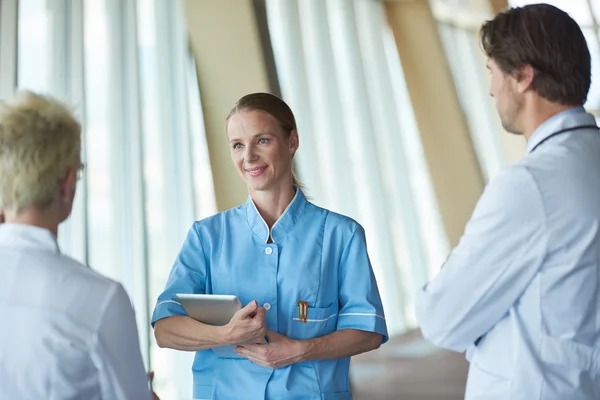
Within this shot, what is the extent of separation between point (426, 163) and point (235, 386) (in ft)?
18.8

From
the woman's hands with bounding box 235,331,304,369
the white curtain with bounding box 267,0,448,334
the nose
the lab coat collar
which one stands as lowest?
the woman's hands with bounding box 235,331,304,369

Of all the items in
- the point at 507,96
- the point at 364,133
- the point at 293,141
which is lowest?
the point at 507,96

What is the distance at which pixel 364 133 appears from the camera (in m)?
6.06

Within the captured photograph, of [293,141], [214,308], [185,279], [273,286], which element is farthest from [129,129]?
[214,308]

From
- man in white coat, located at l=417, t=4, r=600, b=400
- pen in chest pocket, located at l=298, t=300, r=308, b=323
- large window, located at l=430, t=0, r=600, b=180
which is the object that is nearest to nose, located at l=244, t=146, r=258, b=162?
pen in chest pocket, located at l=298, t=300, r=308, b=323

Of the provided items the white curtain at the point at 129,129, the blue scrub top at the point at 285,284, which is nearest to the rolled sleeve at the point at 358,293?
the blue scrub top at the point at 285,284

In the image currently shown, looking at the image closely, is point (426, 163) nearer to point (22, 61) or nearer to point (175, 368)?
point (175, 368)

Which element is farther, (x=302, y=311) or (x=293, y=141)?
(x=293, y=141)

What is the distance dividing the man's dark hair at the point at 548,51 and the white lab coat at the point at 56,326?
98 centimetres

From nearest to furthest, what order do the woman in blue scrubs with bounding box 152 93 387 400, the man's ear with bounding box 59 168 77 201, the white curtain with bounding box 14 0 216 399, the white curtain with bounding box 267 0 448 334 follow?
the man's ear with bounding box 59 168 77 201 → the woman in blue scrubs with bounding box 152 93 387 400 → the white curtain with bounding box 14 0 216 399 → the white curtain with bounding box 267 0 448 334

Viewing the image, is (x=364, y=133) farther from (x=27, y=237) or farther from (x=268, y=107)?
(x=27, y=237)

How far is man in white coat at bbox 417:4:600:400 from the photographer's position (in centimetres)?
127

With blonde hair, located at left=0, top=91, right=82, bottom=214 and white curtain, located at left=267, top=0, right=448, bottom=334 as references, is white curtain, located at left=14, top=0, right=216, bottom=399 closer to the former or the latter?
white curtain, located at left=267, top=0, right=448, bottom=334

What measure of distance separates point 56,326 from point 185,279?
31.0 inches
